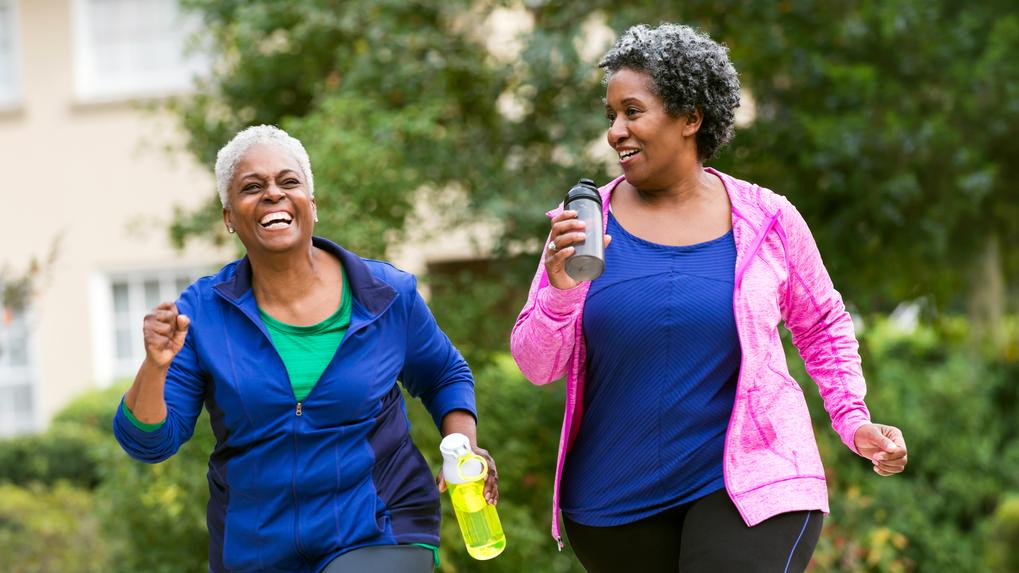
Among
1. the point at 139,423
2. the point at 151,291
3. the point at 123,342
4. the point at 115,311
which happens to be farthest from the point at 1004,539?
the point at 115,311

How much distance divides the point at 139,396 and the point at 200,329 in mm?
284

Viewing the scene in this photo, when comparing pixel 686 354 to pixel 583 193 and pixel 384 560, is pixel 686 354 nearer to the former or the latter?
pixel 583 193

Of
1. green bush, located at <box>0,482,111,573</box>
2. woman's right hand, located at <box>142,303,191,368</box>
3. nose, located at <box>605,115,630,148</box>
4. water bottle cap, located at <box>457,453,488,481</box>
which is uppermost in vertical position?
nose, located at <box>605,115,630,148</box>

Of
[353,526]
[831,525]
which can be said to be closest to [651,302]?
[353,526]

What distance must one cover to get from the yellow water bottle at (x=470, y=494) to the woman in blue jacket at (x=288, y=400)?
0.22ft

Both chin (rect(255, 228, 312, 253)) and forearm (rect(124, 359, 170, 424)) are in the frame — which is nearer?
forearm (rect(124, 359, 170, 424))

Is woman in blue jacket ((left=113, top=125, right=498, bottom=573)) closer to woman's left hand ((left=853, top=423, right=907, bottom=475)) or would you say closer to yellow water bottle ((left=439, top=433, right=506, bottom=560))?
yellow water bottle ((left=439, top=433, right=506, bottom=560))

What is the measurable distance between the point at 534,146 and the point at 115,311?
8686 millimetres

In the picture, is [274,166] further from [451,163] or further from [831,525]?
[831,525]

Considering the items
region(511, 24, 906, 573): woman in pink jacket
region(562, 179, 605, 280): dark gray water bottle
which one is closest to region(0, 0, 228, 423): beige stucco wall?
region(511, 24, 906, 573): woman in pink jacket

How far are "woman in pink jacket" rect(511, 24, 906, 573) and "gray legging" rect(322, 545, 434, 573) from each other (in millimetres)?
502

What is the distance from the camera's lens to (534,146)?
27.7 feet

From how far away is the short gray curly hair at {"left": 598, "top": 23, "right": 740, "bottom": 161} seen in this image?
402cm

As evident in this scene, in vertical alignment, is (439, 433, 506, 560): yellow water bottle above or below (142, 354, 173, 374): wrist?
below
